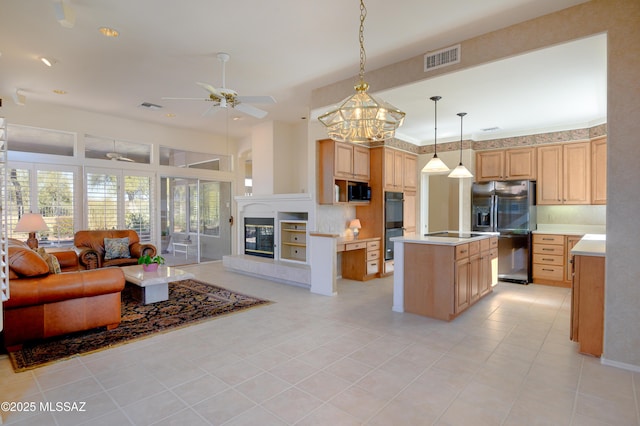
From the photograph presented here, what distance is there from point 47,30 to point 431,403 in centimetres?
486

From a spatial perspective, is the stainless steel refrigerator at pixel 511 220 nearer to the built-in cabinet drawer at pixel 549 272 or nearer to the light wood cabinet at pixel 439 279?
the built-in cabinet drawer at pixel 549 272

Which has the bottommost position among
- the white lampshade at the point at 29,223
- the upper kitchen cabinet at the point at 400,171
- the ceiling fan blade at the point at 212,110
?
the white lampshade at the point at 29,223

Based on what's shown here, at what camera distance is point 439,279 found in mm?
3760

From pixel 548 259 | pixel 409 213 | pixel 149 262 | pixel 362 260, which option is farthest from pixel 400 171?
pixel 149 262

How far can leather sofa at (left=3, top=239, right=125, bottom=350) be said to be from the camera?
9.34 feet

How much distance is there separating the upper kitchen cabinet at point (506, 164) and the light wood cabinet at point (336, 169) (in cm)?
253

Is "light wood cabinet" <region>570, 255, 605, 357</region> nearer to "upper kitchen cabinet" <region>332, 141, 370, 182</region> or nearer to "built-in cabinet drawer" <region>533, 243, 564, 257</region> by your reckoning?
"built-in cabinet drawer" <region>533, 243, 564, 257</region>

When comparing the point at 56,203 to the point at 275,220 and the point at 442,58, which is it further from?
the point at 442,58

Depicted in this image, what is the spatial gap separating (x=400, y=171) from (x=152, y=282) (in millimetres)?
4728

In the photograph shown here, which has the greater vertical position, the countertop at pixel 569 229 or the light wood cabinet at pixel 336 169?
the light wood cabinet at pixel 336 169

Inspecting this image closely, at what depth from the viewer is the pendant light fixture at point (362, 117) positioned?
259cm

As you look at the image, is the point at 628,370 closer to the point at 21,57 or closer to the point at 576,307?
the point at 576,307

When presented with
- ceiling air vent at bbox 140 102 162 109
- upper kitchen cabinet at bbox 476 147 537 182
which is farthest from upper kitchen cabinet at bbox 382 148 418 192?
ceiling air vent at bbox 140 102 162 109

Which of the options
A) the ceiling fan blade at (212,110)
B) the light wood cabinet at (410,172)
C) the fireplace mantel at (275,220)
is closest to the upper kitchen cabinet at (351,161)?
the fireplace mantel at (275,220)
